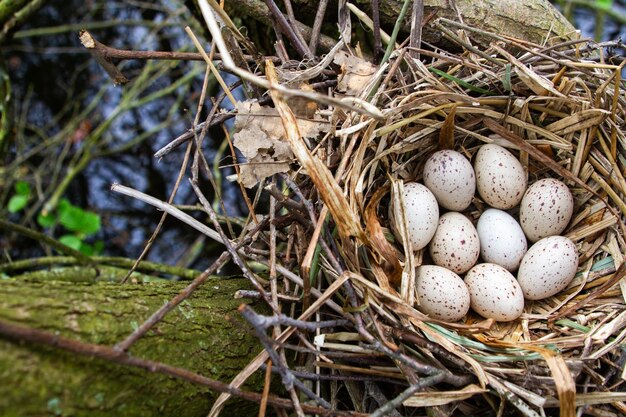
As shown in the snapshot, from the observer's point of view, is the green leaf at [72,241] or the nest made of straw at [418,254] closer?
the nest made of straw at [418,254]

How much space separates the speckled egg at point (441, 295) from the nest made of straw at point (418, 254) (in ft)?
0.28

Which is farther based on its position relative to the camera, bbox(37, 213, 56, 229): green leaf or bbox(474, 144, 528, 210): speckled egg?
bbox(37, 213, 56, 229): green leaf

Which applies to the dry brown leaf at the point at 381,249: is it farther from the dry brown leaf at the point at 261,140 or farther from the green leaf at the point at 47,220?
the green leaf at the point at 47,220

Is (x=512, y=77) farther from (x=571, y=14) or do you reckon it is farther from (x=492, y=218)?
(x=571, y=14)

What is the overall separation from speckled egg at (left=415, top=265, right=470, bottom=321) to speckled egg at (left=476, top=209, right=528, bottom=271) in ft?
0.61

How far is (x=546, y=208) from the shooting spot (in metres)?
1.33

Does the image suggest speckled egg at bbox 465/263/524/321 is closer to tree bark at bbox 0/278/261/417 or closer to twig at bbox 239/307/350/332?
twig at bbox 239/307/350/332

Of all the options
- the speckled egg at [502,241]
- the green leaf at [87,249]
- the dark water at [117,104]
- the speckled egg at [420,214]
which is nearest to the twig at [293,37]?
the speckled egg at [420,214]

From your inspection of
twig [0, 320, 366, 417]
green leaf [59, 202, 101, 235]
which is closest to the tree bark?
twig [0, 320, 366, 417]

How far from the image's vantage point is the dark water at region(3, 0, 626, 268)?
2117 mm

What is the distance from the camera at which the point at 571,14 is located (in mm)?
2258

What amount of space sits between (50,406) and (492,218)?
3.40ft

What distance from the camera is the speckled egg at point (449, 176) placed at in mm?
1302

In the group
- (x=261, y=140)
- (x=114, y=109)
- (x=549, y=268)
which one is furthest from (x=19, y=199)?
(x=549, y=268)
